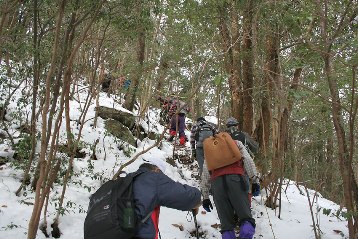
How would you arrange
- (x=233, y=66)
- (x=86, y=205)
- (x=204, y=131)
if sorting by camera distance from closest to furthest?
(x=86, y=205)
(x=204, y=131)
(x=233, y=66)

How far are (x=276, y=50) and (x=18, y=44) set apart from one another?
218 inches

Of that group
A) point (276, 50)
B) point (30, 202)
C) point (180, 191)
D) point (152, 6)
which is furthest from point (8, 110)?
point (180, 191)

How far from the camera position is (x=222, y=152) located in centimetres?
500

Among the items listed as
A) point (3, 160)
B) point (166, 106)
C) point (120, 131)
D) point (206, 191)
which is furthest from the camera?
point (166, 106)

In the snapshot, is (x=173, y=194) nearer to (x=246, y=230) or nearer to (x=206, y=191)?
(x=246, y=230)

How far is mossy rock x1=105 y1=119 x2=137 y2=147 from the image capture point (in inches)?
427

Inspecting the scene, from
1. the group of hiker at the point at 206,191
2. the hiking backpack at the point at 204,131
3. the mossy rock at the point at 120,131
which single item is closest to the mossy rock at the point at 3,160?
the mossy rock at the point at 120,131

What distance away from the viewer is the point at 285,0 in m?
6.79

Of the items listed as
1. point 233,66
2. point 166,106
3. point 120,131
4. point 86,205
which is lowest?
point 86,205

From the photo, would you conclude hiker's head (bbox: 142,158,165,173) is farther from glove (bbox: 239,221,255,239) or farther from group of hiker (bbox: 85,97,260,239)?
glove (bbox: 239,221,255,239)

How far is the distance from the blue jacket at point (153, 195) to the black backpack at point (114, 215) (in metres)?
0.06

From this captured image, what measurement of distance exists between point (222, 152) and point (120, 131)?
6607 mm

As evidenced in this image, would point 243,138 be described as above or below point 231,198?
above

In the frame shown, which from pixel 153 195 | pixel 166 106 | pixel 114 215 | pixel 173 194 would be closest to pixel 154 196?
pixel 153 195
